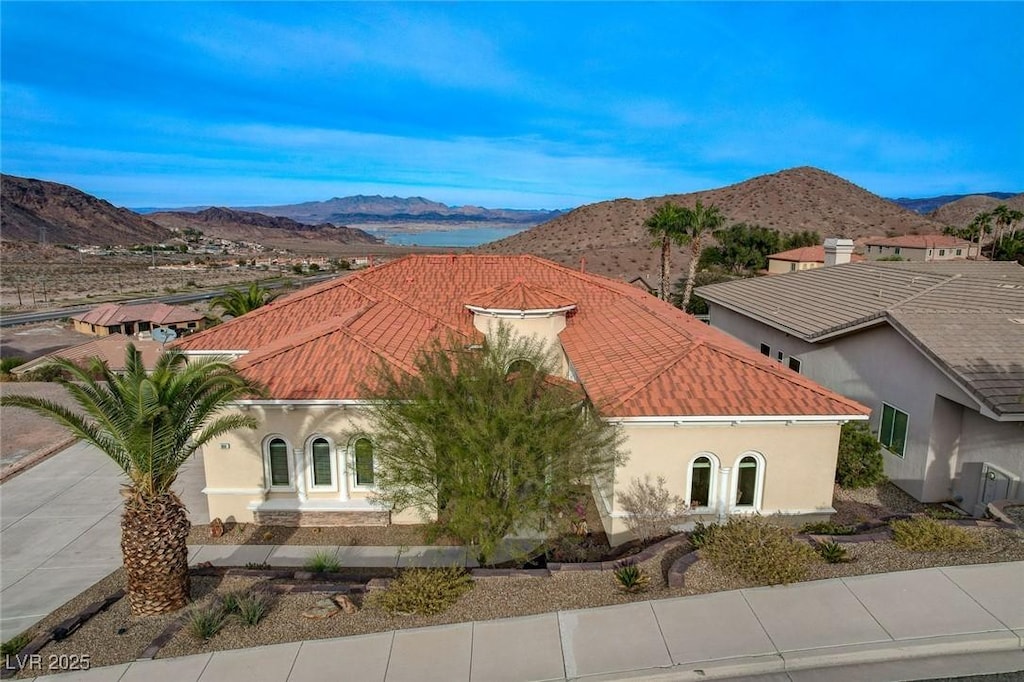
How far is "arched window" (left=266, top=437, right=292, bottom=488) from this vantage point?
49.4 feet

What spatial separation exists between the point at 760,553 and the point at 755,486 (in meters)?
3.49

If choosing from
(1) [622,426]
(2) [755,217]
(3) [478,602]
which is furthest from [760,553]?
(2) [755,217]

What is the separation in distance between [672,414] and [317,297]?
14.7 meters

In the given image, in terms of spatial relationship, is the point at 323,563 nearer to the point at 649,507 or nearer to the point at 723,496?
the point at 649,507

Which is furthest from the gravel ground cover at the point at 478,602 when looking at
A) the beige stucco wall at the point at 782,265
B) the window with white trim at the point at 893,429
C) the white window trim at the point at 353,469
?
the beige stucco wall at the point at 782,265

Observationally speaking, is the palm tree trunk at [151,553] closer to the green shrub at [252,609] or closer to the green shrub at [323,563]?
the green shrub at [252,609]

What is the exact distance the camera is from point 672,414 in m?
13.1

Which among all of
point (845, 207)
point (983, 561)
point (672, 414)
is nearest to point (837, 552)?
point (983, 561)

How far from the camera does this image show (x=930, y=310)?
17297 millimetres

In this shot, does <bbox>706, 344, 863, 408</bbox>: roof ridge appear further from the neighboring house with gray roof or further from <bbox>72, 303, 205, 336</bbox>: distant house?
<bbox>72, 303, 205, 336</bbox>: distant house

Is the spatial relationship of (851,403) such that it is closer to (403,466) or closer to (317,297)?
(403,466)

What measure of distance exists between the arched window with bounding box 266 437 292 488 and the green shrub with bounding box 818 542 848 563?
11.6 metres

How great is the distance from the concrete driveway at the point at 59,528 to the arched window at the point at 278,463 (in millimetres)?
2210

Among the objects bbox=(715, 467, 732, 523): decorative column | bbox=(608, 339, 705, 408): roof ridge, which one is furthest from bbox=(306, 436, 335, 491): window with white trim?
bbox=(715, 467, 732, 523): decorative column
